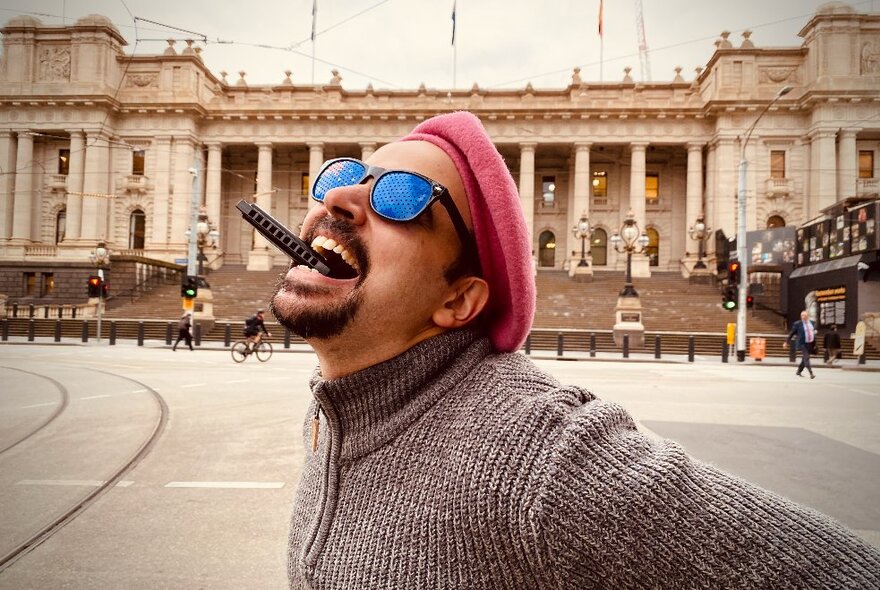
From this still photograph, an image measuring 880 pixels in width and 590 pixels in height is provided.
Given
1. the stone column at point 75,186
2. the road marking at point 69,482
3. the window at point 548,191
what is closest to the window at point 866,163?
the window at point 548,191

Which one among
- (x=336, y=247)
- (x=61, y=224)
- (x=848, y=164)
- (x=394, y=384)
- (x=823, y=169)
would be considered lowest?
(x=394, y=384)

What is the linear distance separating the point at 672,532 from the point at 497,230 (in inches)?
25.6

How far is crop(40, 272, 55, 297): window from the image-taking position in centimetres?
2819

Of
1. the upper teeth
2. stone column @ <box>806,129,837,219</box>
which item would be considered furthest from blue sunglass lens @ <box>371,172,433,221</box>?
stone column @ <box>806,129,837,219</box>

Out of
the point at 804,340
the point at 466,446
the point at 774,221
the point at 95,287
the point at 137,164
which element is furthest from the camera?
the point at 137,164

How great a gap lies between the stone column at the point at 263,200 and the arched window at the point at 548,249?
21296 mm

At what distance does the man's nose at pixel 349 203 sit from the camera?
113 centimetres

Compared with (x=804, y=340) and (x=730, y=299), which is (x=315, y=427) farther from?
(x=730, y=299)

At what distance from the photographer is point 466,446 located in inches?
36.6

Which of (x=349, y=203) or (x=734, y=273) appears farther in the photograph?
(x=734, y=273)

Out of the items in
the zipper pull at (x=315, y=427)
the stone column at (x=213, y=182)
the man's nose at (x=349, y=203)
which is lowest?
the zipper pull at (x=315, y=427)

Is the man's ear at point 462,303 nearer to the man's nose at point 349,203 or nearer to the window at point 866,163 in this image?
the man's nose at point 349,203

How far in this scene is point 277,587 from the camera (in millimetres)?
2445

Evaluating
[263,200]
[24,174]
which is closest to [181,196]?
[263,200]
